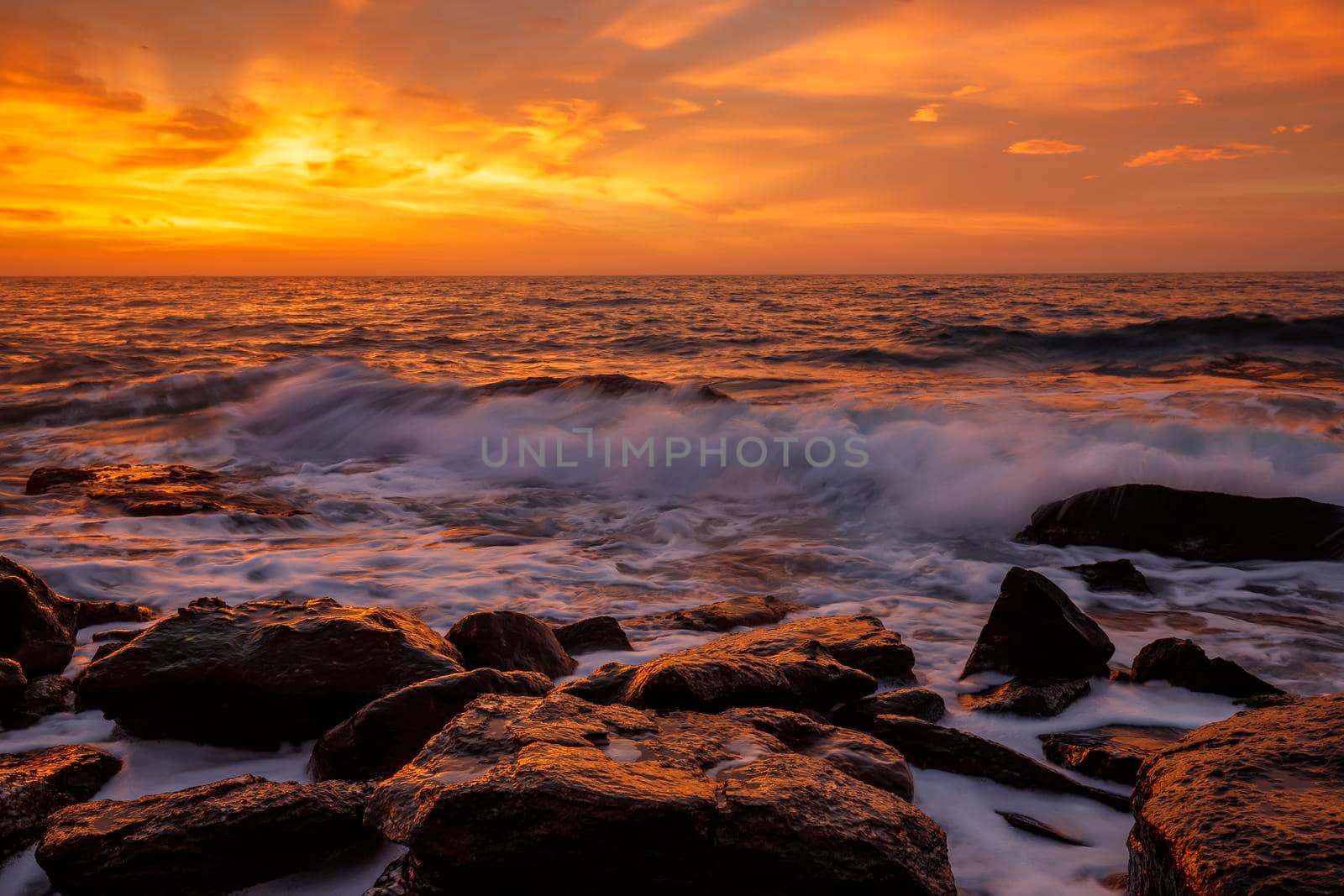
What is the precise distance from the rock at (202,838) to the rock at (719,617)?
260 cm

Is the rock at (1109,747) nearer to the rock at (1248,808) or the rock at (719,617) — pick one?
the rock at (1248,808)

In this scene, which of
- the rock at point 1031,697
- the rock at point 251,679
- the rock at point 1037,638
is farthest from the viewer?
the rock at point 1037,638

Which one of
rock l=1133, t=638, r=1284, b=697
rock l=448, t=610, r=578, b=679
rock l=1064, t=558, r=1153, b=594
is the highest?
rock l=448, t=610, r=578, b=679

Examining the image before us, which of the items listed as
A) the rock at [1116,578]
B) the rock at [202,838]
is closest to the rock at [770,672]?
the rock at [202,838]

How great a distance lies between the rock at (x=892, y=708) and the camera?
3.25m

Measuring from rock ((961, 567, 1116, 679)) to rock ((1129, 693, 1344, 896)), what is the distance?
4.23 feet

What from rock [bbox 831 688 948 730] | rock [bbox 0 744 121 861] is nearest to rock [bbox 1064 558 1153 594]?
rock [bbox 831 688 948 730]

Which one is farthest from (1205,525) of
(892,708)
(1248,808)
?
(1248,808)

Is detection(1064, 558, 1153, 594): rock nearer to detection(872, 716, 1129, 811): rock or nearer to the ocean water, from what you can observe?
the ocean water

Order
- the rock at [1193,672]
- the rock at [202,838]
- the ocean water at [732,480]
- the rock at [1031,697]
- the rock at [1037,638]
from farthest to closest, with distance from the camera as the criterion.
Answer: the ocean water at [732,480], the rock at [1037,638], the rock at [1193,672], the rock at [1031,697], the rock at [202,838]

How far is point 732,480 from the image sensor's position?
9531 mm

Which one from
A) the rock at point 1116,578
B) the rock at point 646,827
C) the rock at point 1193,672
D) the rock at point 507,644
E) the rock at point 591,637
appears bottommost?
the rock at point 1116,578

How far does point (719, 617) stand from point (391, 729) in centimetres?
235

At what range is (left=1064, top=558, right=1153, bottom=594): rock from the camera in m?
5.57
